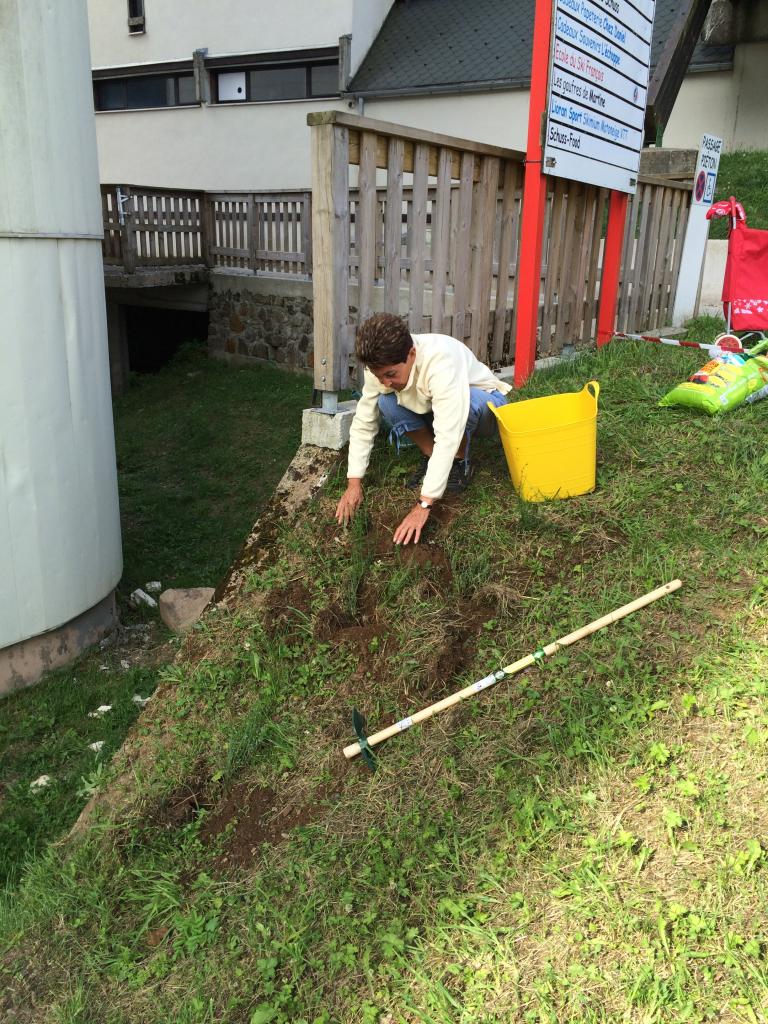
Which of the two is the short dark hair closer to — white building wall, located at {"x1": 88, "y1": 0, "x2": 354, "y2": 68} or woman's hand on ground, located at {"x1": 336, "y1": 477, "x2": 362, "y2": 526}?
woman's hand on ground, located at {"x1": 336, "y1": 477, "x2": 362, "y2": 526}

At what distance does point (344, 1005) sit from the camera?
2416 millimetres

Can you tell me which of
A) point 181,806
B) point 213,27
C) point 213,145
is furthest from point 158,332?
point 181,806

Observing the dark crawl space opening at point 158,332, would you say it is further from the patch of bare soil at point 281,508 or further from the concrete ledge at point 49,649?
the patch of bare soil at point 281,508

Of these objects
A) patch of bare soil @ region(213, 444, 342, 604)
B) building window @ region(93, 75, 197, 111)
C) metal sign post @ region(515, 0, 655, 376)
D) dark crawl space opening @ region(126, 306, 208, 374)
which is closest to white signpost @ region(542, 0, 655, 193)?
metal sign post @ region(515, 0, 655, 376)

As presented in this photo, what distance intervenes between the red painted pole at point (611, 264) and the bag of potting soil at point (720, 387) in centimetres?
172

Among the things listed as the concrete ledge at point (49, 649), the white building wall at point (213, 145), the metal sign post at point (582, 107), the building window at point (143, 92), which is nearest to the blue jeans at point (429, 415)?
the metal sign post at point (582, 107)

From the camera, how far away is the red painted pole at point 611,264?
6246 millimetres

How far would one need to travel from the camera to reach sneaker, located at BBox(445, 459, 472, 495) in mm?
4098

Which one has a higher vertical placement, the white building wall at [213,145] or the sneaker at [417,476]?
the white building wall at [213,145]

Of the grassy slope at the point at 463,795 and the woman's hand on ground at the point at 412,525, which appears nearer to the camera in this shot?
the grassy slope at the point at 463,795

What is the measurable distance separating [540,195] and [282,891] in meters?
3.96

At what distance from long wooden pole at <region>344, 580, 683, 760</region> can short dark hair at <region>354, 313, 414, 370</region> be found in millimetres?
1359

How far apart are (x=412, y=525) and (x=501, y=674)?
2.89ft

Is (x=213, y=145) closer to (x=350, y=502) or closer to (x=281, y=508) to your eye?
(x=281, y=508)
